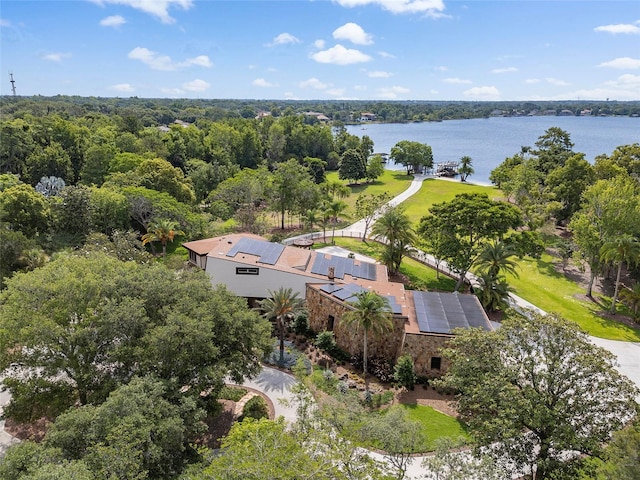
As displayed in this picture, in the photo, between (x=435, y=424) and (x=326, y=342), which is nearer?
(x=435, y=424)

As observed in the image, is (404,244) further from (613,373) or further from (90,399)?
(90,399)

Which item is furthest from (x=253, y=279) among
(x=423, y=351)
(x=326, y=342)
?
(x=423, y=351)

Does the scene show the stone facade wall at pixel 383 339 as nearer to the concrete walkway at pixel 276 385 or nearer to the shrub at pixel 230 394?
the concrete walkway at pixel 276 385

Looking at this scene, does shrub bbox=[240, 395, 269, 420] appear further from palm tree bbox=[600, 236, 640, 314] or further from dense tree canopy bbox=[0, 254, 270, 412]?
palm tree bbox=[600, 236, 640, 314]

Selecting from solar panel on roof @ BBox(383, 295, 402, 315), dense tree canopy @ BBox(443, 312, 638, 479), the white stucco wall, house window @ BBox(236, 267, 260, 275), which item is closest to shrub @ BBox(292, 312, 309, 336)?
the white stucco wall

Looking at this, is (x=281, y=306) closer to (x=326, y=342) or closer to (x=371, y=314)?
(x=326, y=342)

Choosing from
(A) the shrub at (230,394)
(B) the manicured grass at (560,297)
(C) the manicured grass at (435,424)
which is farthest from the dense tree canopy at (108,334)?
(B) the manicured grass at (560,297)
